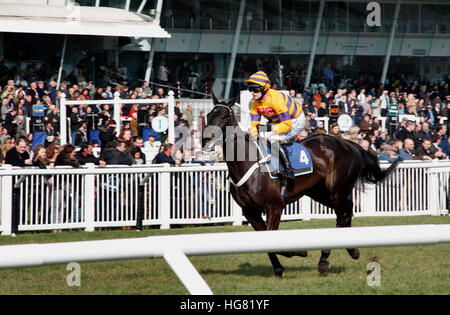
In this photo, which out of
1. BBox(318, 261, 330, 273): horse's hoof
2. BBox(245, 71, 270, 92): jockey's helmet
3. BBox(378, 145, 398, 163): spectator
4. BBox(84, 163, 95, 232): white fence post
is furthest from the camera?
BBox(378, 145, 398, 163): spectator

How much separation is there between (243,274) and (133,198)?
5.49 metres

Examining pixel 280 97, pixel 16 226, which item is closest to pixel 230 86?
pixel 16 226

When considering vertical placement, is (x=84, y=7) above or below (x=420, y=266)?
above

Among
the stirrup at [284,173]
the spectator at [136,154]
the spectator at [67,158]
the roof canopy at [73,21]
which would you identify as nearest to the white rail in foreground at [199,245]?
the stirrup at [284,173]

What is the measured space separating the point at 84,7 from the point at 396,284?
17595 mm

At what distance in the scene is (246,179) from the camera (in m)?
6.34

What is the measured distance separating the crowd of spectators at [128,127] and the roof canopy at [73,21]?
121 cm

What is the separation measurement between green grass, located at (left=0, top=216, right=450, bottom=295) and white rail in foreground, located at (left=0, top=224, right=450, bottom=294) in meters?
0.15

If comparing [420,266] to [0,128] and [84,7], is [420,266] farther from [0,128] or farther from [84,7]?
[84,7]

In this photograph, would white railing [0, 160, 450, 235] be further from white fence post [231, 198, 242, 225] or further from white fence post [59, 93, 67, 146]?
white fence post [59, 93, 67, 146]

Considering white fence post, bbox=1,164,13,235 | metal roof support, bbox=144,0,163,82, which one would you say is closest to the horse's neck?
white fence post, bbox=1,164,13,235

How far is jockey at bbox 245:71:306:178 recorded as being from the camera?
6531mm

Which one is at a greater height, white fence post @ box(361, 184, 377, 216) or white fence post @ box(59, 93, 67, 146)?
white fence post @ box(59, 93, 67, 146)

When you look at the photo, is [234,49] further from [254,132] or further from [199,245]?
[199,245]
